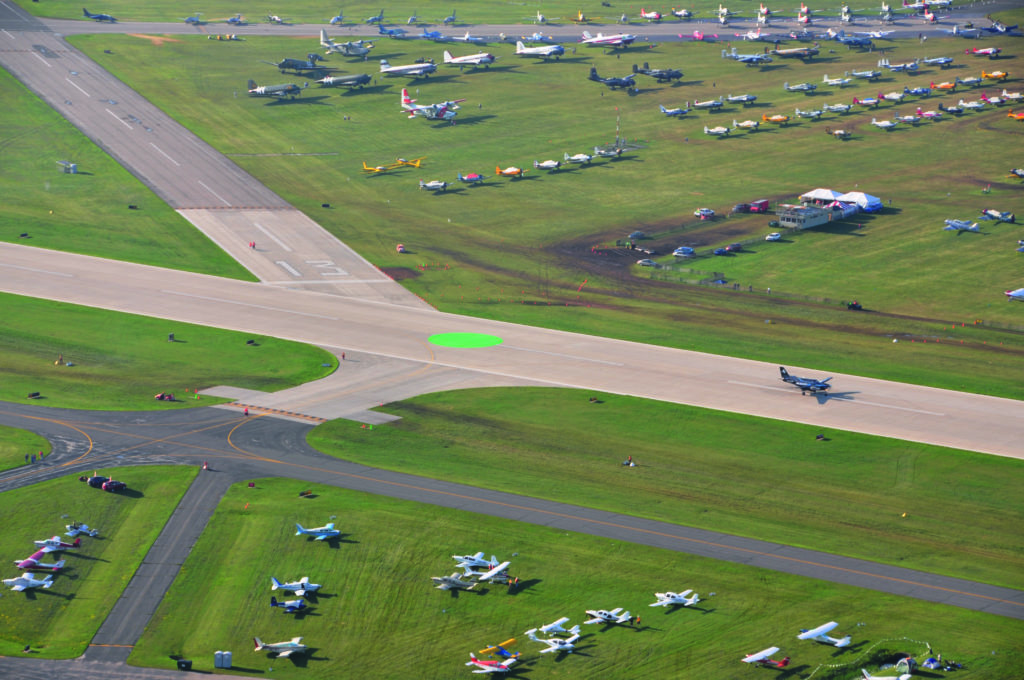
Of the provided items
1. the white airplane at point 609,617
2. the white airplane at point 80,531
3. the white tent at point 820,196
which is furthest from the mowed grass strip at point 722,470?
the white tent at point 820,196

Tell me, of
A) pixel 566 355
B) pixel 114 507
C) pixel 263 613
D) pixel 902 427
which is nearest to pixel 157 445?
pixel 114 507

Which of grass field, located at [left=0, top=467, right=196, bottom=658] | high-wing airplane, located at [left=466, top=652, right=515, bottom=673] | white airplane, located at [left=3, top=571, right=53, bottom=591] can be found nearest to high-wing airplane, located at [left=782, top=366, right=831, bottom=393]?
high-wing airplane, located at [left=466, top=652, right=515, bottom=673]

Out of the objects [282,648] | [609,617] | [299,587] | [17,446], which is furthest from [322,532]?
[17,446]

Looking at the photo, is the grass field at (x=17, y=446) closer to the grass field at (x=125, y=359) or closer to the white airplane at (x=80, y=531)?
the grass field at (x=125, y=359)

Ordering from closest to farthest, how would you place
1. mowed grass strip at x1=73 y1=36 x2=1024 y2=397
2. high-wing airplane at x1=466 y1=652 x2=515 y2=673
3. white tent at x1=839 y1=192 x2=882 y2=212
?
high-wing airplane at x1=466 y1=652 x2=515 y2=673 < mowed grass strip at x1=73 y1=36 x2=1024 y2=397 < white tent at x1=839 y1=192 x2=882 y2=212

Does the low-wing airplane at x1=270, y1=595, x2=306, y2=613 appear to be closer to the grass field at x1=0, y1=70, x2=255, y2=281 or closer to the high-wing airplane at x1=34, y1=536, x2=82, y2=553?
the high-wing airplane at x1=34, y1=536, x2=82, y2=553
